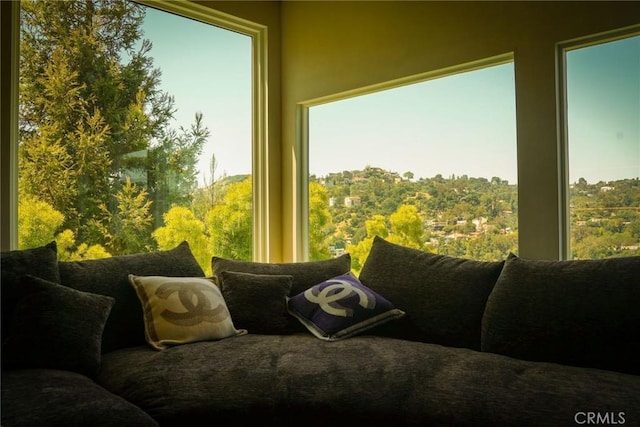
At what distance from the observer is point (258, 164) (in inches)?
172

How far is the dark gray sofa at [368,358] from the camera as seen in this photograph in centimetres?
195

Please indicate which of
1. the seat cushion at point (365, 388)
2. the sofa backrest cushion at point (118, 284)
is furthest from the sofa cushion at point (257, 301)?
the seat cushion at point (365, 388)

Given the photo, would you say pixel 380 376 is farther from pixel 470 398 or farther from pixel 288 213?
pixel 288 213

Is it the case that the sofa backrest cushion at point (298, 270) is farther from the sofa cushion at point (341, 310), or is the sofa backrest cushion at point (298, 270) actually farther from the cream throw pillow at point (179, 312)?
the cream throw pillow at point (179, 312)

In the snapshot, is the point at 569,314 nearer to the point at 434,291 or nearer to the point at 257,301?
the point at 434,291

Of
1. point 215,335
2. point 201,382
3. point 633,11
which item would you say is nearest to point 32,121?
point 215,335

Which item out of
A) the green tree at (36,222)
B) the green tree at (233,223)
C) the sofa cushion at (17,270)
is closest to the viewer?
the sofa cushion at (17,270)

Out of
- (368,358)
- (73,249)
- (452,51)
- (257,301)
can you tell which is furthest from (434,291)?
(73,249)

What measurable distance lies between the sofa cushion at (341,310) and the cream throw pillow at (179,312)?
372 millimetres

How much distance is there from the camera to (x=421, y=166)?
368cm

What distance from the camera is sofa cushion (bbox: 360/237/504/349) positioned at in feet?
8.93

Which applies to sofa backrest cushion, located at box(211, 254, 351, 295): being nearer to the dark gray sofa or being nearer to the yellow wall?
the dark gray sofa

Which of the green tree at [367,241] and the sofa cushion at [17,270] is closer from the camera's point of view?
the sofa cushion at [17,270]

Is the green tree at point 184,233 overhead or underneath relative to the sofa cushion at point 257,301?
overhead
